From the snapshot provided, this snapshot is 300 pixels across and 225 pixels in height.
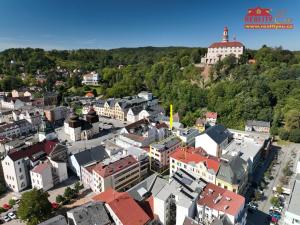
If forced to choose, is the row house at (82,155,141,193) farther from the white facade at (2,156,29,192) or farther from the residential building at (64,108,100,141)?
the residential building at (64,108,100,141)

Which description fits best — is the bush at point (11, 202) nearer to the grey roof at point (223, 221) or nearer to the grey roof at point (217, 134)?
the grey roof at point (223, 221)

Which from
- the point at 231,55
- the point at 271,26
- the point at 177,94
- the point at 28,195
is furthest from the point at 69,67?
the point at 28,195

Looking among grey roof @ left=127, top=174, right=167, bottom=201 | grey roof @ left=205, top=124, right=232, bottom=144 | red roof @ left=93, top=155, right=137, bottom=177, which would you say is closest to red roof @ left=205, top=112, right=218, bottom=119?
grey roof @ left=205, top=124, right=232, bottom=144

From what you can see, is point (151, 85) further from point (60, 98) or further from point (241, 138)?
point (241, 138)

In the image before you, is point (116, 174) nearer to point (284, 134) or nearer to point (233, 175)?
point (233, 175)

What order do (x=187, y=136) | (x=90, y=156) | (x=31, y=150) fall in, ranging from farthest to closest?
(x=187, y=136) → (x=90, y=156) → (x=31, y=150)

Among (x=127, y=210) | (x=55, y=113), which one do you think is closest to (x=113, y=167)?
(x=127, y=210)
